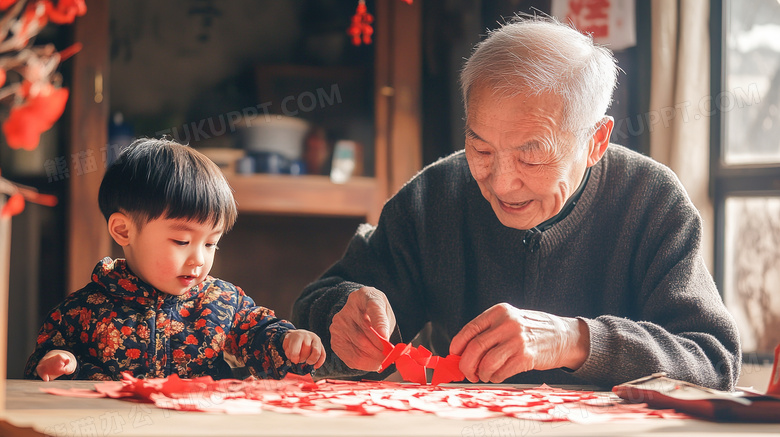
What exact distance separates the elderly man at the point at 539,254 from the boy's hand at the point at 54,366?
1.52ft

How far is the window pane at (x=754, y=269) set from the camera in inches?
91.7

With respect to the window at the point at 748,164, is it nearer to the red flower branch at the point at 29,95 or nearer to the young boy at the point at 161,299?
the young boy at the point at 161,299

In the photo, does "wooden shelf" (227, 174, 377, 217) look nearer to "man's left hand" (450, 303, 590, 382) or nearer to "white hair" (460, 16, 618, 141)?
"white hair" (460, 16, 618, 141)

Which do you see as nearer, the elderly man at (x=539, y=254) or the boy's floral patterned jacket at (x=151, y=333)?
the elderly man at (x=539, y=254)

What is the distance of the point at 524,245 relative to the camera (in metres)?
1.57

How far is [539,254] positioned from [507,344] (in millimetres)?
500

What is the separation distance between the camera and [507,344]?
1.06 metres

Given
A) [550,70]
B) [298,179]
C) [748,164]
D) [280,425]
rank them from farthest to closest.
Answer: [298,179] < [748,164] < [550,70] < [280,425]

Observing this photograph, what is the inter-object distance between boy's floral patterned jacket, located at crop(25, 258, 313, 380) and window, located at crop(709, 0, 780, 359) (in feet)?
5.78

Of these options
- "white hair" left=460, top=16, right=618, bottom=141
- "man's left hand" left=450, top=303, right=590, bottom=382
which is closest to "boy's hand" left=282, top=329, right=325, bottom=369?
"man's left hand" left=450, top=303, right=590, bottom=382

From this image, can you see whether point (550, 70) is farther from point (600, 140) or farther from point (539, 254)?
point (539, 254)

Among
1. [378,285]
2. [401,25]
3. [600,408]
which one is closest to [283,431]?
[600,408]

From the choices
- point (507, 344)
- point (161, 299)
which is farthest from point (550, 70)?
point (161, 299)

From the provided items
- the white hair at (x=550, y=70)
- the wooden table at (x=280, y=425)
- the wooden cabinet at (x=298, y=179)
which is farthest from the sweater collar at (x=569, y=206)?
the wooden cabinet at (x=298, y=179)
